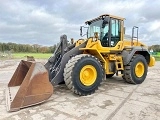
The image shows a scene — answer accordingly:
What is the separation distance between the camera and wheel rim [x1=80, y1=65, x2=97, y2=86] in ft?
17.6

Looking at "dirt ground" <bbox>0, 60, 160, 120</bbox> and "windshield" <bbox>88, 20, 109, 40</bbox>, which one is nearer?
"dirt ground" <bbox>0, 60, 160, 120</bbox>

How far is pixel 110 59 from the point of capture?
666 cm

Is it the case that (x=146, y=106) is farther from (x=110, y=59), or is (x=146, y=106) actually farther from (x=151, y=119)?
(x=110, y=59)

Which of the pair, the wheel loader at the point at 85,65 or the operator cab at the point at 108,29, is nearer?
the wheel loader at the point at 85,65

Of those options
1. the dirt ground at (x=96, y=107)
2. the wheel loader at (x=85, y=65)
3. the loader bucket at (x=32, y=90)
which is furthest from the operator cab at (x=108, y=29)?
the loader bucket at (x=32, y=90)

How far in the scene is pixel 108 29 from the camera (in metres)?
6.66

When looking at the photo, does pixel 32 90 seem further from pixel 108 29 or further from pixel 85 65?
pixel 108 29

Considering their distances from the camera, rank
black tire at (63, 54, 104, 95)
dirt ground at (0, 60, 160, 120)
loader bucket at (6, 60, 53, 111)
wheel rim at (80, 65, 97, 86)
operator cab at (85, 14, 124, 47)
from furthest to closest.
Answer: operator cab at (85, 14, 124, 47) < wheel rim at (80, 65, 97, 86) < black tire at (63, 54, 104, 95) < loader bucket at (6, 60, 53, 111) < dirt ground at (0, 60, 160, 120)

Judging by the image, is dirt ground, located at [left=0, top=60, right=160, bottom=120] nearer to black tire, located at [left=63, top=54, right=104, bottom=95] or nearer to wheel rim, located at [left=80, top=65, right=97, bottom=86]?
black tire, located at [left=63, top=54, right=104, bottom=95]

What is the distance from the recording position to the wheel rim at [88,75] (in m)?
5.37

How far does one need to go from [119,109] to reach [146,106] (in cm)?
70

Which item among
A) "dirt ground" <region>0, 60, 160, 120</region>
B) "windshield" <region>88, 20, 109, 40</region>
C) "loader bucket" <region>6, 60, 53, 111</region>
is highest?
"windshield" <region>88, 20, 109, 40</region>

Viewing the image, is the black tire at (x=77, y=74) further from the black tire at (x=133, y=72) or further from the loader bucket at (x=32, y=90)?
the black tire at (x=133, y=72)

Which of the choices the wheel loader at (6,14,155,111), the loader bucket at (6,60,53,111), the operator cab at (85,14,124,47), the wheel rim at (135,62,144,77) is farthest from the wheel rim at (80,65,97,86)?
the wheel rim at (135,62,144,77)
